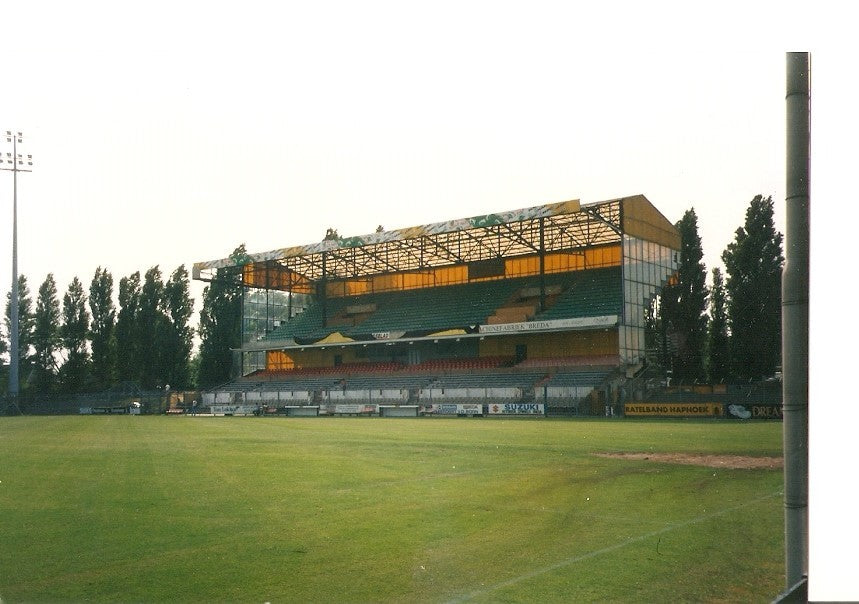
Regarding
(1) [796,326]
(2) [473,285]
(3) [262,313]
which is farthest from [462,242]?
(1) [796,326]

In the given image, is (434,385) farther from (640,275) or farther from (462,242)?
(640,275)

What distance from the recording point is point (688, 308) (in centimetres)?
689

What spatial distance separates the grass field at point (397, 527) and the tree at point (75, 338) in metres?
0.96

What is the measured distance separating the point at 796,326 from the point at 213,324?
7.66m

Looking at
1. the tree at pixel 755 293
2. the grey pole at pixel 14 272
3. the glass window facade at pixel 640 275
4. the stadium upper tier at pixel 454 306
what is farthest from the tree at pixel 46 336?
the tree at pixel 755 293

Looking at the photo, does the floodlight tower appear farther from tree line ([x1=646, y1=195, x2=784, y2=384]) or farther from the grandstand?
tree line ([x1=646, y1=195, x2=784, y2=384])

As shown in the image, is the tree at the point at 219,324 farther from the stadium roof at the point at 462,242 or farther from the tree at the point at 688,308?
the tree at the point at 688,308

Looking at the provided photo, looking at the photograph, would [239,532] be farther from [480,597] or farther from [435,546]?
[480,597]

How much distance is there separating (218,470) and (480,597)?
4.26 meters

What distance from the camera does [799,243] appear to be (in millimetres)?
3141

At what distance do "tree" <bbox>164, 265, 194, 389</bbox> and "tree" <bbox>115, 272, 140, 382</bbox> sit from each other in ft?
1.13

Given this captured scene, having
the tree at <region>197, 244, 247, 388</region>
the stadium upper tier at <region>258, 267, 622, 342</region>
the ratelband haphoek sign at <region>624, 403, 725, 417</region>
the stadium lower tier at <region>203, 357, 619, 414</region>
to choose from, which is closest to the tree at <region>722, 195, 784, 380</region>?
the stadium upper tier at <region>258, 267, 622, 342</region>

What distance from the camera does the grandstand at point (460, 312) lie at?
794cm

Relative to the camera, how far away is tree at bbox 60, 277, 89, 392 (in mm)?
7738
